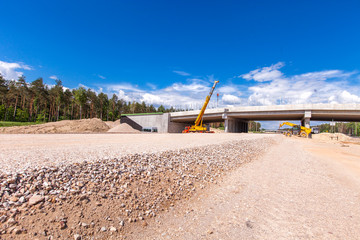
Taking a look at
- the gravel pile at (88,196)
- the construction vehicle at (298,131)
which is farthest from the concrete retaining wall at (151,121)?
the gravel pile at (88,196)

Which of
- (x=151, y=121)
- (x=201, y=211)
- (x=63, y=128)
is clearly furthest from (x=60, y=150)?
(x=151, y=121)

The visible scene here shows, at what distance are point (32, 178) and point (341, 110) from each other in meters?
58.9

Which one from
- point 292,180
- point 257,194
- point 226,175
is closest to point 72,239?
point 257,194

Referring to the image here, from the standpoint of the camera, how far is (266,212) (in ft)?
19.0

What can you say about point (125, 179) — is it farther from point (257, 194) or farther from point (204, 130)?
point (204, 130)

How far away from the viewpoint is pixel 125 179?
20.6 ft

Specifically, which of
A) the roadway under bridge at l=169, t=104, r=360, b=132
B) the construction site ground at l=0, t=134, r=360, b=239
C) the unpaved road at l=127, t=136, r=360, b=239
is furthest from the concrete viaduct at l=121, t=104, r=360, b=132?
the construction site ground at l=0, t=134, r=360, b=239

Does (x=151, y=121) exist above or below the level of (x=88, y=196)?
above

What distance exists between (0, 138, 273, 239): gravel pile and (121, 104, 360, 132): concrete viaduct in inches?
1969

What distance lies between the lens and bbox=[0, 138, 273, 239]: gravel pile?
4004mm

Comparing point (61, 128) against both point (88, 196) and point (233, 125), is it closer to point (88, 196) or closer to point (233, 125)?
point (88, 196)

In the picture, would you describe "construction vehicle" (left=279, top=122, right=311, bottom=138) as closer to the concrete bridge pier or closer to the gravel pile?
the concrete bridge pier

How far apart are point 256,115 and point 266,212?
171 ft

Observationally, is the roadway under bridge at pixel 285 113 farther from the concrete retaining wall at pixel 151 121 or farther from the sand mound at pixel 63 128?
the sand mound at pixel 63 128
